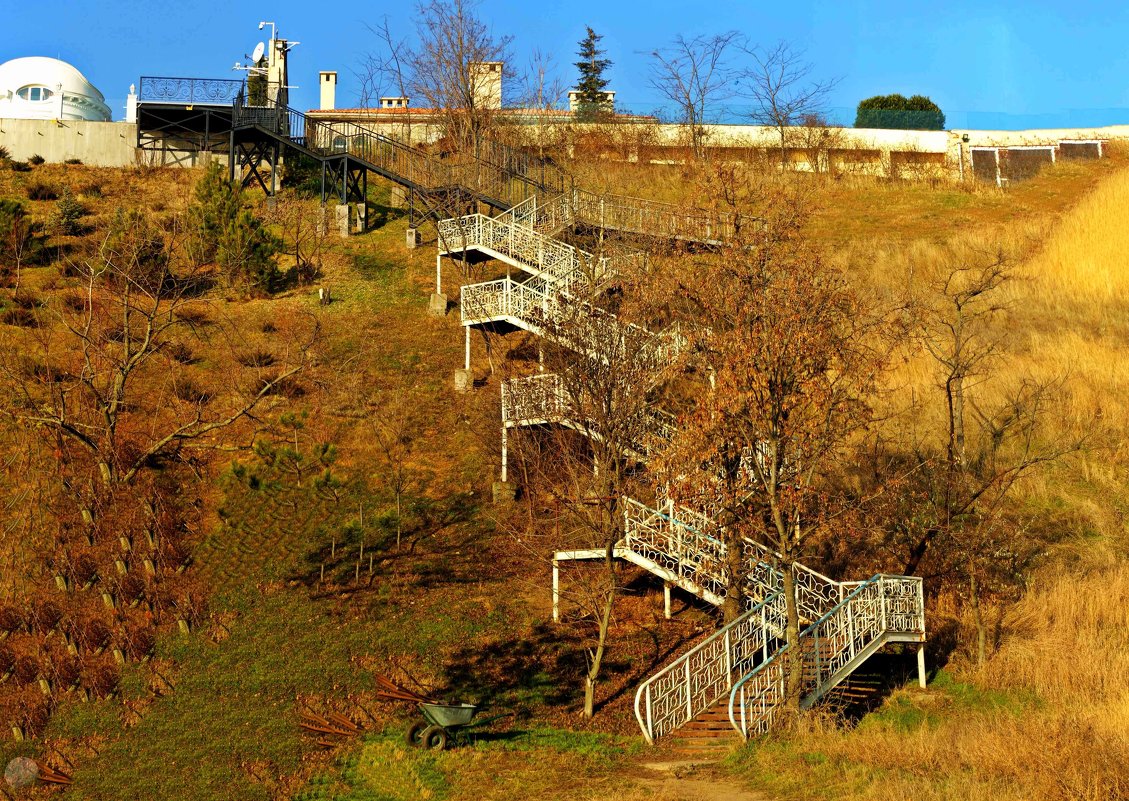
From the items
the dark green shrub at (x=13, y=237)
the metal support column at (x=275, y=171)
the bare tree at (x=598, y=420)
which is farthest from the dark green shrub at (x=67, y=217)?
the bare tree at (x=598, y=420)

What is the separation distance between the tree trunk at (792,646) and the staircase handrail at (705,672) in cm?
84

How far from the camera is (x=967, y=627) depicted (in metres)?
21.9

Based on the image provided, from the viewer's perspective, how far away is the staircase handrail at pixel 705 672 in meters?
18.3

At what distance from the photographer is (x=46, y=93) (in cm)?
5559

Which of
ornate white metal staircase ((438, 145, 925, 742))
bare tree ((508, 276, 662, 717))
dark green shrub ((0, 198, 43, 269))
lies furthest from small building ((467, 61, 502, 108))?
bare tree ((508, 276, 662, 717))

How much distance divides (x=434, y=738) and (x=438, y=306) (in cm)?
2095

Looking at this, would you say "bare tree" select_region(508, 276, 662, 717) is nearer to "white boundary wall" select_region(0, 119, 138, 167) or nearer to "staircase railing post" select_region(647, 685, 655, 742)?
"staircase railing post" select_region(647, 685, 655, 742)

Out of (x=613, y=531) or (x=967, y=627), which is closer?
(x=613, y=531)

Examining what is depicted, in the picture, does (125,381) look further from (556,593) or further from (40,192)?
(40,192)

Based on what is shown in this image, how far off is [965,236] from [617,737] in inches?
1360

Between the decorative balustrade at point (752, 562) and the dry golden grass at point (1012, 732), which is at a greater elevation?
the decorative balustrade at point (752, 562)

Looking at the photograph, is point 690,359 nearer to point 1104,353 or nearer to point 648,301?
point 648,301

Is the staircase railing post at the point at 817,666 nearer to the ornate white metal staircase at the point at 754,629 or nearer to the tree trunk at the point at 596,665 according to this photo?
the ornate white metal staircase at the point at 754,629

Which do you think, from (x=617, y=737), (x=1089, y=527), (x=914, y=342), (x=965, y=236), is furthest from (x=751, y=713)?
(x=965, y=236)
